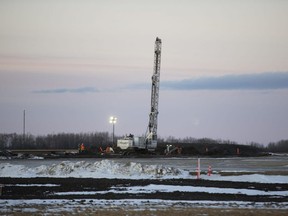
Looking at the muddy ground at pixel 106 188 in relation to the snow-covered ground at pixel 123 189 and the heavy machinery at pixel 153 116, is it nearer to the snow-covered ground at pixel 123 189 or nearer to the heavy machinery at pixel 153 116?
the snow-covered ground at pixel 123 189

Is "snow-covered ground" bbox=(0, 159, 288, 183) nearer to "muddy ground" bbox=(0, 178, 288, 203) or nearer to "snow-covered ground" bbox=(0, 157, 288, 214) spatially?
"snow-covered ground" bbox=(0, 157, 288, 214)

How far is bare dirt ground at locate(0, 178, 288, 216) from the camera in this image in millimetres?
17953

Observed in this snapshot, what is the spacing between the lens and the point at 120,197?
2195cm

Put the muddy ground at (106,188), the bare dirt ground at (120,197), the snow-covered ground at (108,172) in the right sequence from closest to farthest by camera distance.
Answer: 1. the bare dirt ground at (120,197)
2. the muddy ground at (106,188)
3. the snow-covered ground at (108,172)

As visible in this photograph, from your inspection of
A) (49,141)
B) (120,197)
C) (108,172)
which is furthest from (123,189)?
(49,141)

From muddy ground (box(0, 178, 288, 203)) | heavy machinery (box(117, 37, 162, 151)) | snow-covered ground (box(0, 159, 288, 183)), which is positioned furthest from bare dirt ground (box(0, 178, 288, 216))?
heavy machinery (box(117, 37, 162, 151))

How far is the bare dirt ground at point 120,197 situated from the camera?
18.0 meters

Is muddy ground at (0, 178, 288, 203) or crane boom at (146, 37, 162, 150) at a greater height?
crane boom at (146, 37, 162, 150)

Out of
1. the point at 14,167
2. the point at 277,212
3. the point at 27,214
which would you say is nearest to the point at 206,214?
the point at 277,212

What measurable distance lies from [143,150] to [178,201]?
5822 centimetres

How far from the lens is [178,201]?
20.8 metres

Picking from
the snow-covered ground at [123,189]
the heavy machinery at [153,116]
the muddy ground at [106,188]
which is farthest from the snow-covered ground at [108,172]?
the heavy machinery at [153,116]

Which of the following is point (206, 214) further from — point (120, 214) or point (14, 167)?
point (14, 167)

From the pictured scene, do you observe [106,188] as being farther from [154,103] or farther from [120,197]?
[154,103]
